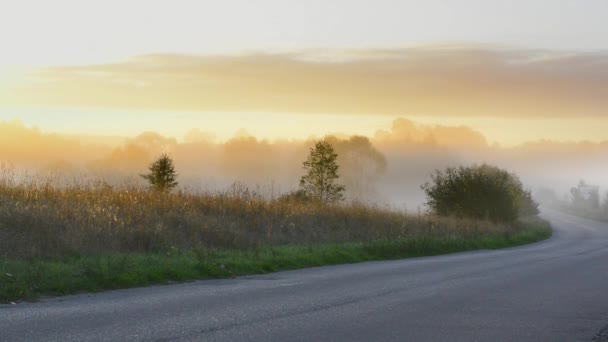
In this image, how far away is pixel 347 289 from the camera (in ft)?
52.5

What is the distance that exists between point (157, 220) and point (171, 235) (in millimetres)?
879

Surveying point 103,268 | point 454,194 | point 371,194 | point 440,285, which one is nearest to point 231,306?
point 103,268

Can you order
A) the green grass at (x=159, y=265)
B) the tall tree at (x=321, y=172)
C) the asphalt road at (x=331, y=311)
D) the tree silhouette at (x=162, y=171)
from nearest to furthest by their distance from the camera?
1. the asphalt road at (x=331, y=311)
2. the green grass at (x=159, y=265)
3. the tree silhouette at (x=162, y=171)
4. the tall tree at (x=321, y=172)

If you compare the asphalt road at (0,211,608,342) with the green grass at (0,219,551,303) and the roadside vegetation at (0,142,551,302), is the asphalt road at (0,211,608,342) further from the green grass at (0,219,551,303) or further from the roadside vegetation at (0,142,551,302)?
the roadside vegetation at (0,142,551,302)

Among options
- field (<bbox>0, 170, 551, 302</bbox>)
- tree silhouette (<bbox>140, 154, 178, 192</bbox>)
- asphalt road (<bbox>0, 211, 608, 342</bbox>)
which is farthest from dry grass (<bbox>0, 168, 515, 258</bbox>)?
tree silhouette (<bbox>140, 154, 178, 192</bbox>)

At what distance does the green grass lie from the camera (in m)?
14.7

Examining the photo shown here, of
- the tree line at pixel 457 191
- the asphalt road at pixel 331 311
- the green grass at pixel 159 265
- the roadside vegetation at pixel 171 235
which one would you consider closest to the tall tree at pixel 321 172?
the tree line at pixel 457 191

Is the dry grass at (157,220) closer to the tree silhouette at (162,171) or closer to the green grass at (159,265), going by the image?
A: the green grass at (159,265)

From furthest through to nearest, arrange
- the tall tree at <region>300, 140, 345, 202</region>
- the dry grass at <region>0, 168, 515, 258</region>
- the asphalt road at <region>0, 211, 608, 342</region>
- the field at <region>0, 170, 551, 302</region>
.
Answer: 1. the tall tree at <region>300, 140, 345, 202</region>
2. the dry grass at <region>0, 168, 515, 258</region>
3. the field at <region>0, 170, 551, 302</region>
4. the asphalt road at <region>0, 211, 608, 342</region>

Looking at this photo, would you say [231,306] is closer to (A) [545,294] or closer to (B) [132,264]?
(B) [132,264]

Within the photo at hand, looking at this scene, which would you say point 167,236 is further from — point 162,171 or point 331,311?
point 162,171

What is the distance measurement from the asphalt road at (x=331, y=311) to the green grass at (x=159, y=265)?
702 mm

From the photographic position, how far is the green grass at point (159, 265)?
48.3 ft

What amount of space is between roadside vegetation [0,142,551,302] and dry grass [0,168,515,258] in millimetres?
37
